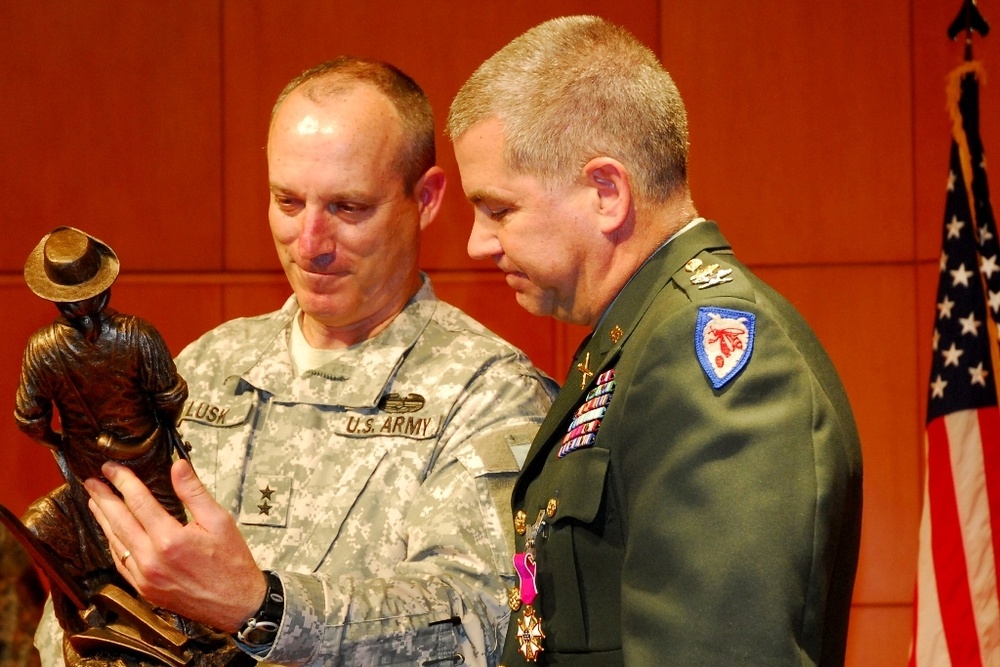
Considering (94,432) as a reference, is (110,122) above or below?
above

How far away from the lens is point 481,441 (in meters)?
1.90

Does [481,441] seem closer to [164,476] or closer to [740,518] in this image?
[164,476]

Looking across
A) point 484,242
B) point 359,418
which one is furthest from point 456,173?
point 484,242

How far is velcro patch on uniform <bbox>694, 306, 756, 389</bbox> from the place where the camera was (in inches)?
44.8

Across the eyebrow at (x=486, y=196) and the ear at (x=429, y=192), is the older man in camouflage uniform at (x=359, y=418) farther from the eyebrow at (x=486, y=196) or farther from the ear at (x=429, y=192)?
the eyebrow at (x=486, y=196)

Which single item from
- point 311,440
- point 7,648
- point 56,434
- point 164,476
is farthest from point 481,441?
point 7,648

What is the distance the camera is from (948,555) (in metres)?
2.60

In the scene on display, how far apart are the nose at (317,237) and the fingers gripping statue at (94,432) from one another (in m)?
0.50

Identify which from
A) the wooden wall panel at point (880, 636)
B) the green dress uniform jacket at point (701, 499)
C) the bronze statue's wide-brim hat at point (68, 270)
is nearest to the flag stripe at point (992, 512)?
the wooden wall panel at point (880, 636)

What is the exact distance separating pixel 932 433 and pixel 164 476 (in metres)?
1.77

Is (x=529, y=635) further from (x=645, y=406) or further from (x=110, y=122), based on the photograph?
(x=110, y=122)

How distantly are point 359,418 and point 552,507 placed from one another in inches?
30.0

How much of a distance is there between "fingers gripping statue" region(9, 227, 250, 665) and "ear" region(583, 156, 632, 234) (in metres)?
0.60

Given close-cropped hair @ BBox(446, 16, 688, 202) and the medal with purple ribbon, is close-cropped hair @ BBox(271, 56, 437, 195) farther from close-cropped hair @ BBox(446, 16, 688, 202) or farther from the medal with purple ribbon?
the medal with purple ribbon
